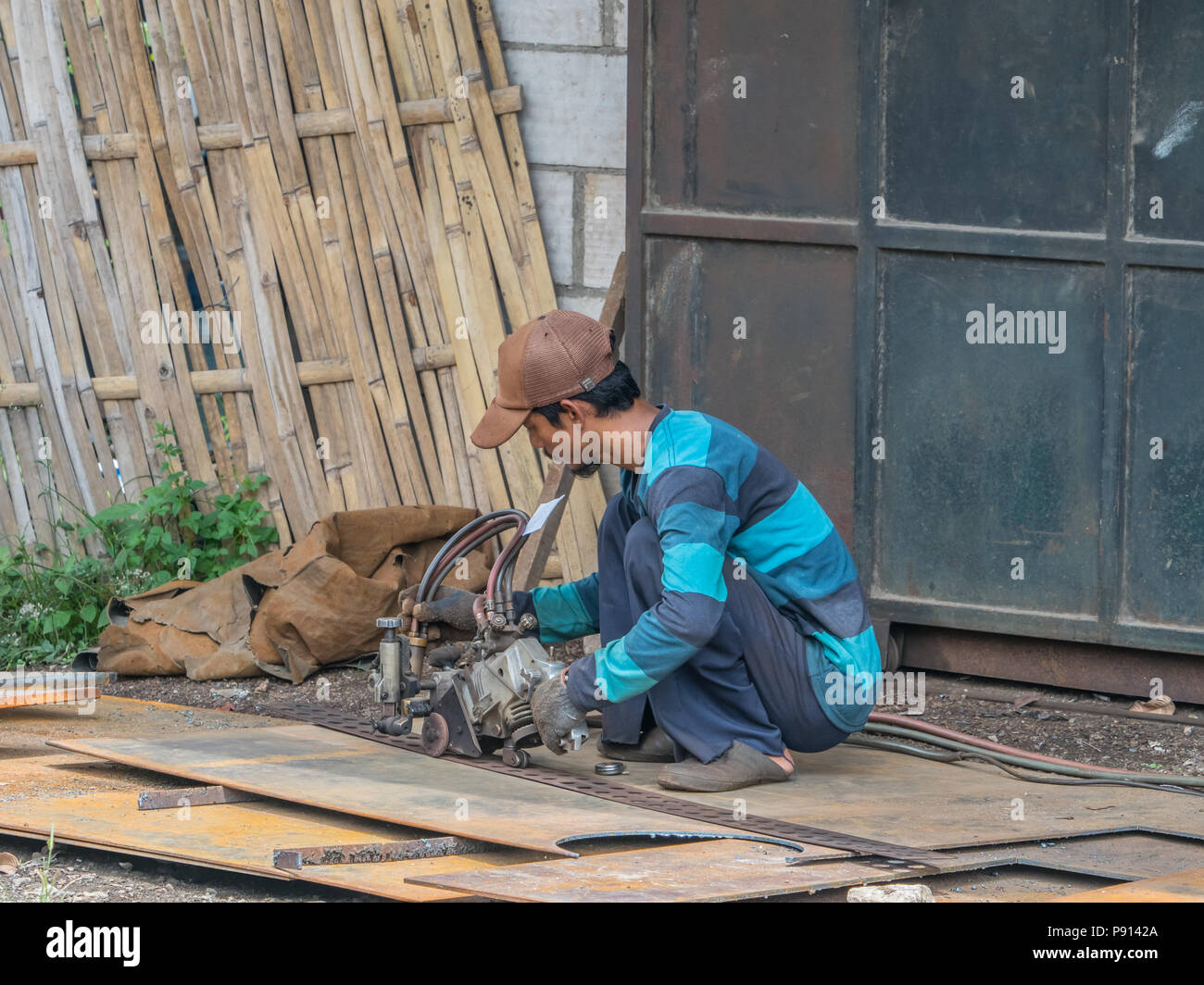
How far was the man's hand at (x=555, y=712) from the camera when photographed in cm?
371

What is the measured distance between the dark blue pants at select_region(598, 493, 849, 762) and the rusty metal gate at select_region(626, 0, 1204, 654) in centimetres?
132

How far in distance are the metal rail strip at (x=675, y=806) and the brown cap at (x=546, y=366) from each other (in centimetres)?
85

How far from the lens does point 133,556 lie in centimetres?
633

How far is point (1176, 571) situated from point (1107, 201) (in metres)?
1.12

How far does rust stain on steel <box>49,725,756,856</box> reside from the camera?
3.38 m

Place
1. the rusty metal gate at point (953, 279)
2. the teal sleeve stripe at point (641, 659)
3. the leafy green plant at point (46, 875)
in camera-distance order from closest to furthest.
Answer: the leafy green plant at point (46, 875) < the teal sleeve stripe at point (641, 659) < the rusty metal gate at point (953, 279)

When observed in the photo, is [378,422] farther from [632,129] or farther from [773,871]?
[773,871]

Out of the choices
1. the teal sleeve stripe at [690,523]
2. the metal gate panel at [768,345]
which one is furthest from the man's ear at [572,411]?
the metal gate panel at [768,345]

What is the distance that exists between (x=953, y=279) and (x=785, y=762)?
1823 mm

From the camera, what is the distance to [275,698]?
18.0ft

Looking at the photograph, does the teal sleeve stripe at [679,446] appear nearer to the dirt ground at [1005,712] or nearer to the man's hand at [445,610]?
the man's hand at [445,610]

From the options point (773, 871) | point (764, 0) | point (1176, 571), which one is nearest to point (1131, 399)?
point (1176, 571)

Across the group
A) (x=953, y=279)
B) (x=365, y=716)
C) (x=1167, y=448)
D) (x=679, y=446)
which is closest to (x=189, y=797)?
(x=679, y=446)

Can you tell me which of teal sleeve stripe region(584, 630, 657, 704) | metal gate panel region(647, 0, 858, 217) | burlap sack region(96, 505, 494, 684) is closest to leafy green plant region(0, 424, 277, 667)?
burlap sack region(96, 505, 494, 684)
